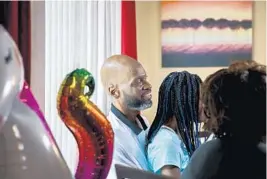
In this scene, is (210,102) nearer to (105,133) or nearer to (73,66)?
(105,133)

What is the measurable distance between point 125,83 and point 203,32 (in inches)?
43.5

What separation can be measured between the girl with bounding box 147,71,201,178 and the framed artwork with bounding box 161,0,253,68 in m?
1.13

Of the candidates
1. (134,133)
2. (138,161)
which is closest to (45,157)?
(138,161)

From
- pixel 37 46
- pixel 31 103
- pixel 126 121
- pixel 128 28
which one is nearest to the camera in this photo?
pixel 31 103

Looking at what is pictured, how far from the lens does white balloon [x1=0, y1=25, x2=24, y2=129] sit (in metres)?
0.90

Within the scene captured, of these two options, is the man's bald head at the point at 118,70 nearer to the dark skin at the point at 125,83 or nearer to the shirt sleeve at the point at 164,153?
the dark skin at the point at 125,83

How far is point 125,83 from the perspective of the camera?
60.7 inches

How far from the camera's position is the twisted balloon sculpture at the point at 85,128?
3.37ft

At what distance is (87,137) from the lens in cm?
103

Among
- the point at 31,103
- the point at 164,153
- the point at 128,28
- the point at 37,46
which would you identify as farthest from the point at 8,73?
the point at 128,28

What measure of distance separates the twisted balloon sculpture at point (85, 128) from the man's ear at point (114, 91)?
530mm

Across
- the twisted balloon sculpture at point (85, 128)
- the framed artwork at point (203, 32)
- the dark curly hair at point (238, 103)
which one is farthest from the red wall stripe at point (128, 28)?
the dark curly hair at point (238, 103)

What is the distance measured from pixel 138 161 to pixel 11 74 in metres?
0.57

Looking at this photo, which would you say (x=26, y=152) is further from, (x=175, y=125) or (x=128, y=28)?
(x=128, y=28)
